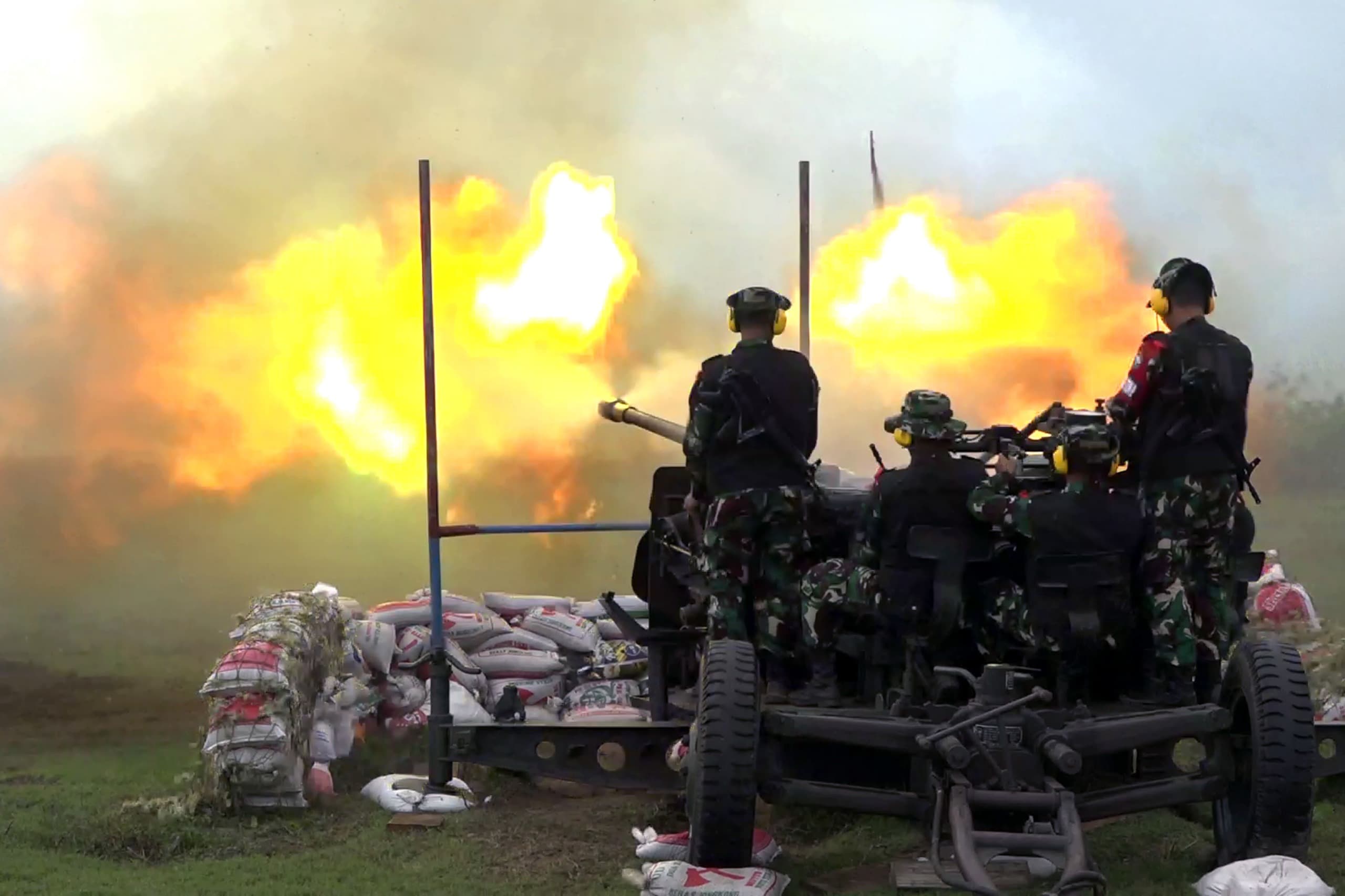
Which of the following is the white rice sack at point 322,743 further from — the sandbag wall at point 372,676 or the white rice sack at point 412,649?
the white rice sack at point 412,649

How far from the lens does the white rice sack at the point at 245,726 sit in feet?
24.0

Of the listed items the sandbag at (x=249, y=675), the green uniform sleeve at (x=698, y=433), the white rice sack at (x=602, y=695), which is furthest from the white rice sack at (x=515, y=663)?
the green uniform sleeve at (x=698, y=433)

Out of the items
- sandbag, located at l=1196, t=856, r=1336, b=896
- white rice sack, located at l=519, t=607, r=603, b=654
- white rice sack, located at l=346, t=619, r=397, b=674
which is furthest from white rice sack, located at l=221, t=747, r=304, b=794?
sandbag, located at l=1196, t=856, r=1336, b=896

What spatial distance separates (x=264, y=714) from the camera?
24.3 feet

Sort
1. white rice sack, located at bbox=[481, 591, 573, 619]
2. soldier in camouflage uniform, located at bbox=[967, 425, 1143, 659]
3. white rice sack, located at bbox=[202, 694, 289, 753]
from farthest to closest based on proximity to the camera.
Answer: white rice sack, located at bbox=[481, 591, 573, 619], white rice sack, located at bbox=[202, 694, 289, 753], soldier in camouflage uniform, located at bbox=[967, 425, 1143, 659]

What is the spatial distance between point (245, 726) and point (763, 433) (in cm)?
257

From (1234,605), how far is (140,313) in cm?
981

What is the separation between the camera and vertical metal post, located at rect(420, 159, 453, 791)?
749 cm

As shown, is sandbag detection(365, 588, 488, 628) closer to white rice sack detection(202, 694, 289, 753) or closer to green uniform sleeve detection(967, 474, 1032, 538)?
white rice sack detection(202, 694, 289, 753)

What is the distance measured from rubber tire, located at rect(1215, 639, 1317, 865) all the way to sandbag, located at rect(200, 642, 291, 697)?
4084 millimetres

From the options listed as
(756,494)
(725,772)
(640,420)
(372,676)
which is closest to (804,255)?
(640,420)

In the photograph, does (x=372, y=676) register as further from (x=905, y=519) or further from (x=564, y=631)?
(x=905, y=519)

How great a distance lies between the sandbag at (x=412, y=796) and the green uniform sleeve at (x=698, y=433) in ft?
5.78

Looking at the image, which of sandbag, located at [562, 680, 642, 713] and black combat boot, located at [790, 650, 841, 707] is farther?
sandbag, located at [562, 680, 642, 713]
